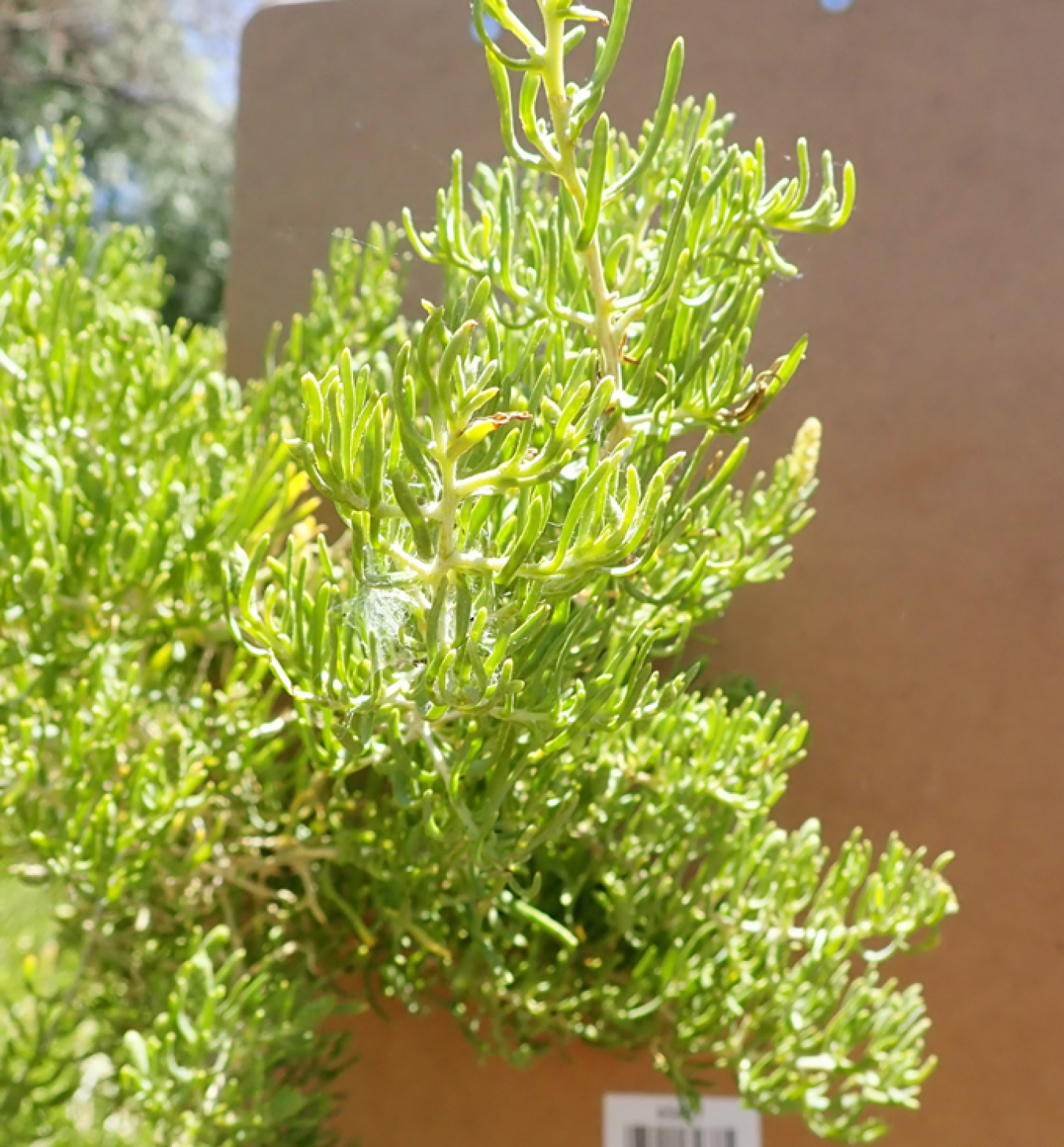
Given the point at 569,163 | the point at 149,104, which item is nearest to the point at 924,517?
the point at 569,163

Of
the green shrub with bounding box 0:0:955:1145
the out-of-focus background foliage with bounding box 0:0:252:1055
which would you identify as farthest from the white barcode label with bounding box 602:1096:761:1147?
the out-of-focus background foliage with bounding box 0:0:252:1055

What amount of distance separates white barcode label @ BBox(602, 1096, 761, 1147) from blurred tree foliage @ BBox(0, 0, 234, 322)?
1330 mm

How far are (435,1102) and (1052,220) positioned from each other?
1.01 metres

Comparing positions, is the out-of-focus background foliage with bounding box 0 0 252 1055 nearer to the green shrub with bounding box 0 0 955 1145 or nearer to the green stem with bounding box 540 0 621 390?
the green shrub with bounding box 0 0 955 1145

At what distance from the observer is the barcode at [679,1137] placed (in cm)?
92

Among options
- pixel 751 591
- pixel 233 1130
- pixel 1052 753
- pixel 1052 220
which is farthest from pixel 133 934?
pixel 1052 220

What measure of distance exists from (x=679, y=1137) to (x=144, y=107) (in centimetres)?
202

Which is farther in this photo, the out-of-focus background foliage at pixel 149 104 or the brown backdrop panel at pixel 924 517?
the out-of-focus background foliage at pixel 149 104

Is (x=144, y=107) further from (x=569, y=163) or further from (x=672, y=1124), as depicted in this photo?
(x=672, y=1124)

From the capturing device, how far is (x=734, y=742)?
0.64m

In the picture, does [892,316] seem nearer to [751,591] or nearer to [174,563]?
[751,591]

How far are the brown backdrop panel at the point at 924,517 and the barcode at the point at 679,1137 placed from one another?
0.04 m

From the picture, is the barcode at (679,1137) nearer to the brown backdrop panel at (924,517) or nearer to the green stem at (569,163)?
the brown backdrop panel at (924,517)

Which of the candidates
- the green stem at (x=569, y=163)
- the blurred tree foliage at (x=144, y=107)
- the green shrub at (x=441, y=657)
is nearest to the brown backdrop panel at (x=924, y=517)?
the green shrub at (x=441, y=657)
